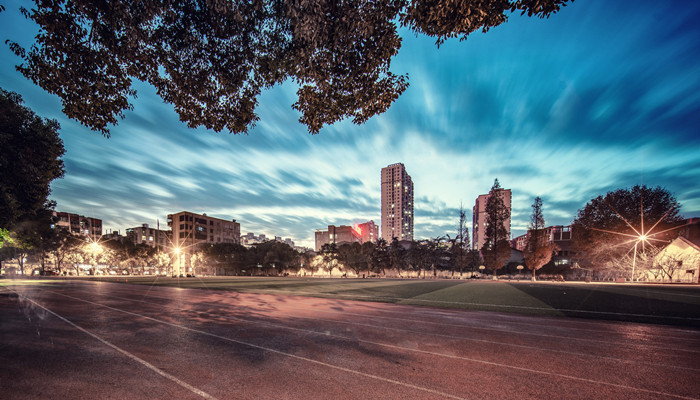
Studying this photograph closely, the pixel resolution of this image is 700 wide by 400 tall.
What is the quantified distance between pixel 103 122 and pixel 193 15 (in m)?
3.88

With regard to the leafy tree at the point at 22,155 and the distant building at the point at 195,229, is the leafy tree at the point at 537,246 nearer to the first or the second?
the leafy tree at the point at 22,155

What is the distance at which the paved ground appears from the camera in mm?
5102

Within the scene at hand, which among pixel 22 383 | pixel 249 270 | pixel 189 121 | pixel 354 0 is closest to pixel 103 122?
pixel 189 121

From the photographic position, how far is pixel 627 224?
4391 centimetres

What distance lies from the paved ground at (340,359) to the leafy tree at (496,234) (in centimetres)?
5124

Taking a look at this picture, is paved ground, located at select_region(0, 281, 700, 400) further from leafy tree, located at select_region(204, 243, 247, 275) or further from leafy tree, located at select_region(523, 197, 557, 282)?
leafy tree, located at select_region(204, 243, 247, 275)

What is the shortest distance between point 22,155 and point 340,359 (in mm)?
19563

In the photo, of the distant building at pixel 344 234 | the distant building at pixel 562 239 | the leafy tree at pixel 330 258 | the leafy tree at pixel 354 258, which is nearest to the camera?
the leafy tree at pixel 354 258

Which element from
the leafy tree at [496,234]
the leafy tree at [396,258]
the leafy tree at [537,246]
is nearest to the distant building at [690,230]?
the leafy tree at [537,246]

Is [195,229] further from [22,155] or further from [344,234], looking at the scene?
[22,155]

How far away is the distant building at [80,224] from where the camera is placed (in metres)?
98.6

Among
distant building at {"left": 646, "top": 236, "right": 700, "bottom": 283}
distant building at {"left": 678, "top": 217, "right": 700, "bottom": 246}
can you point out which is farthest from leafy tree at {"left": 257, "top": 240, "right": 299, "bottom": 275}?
distant building at {"left": 678, "top": 217, "right": 700, "bottom": 246}

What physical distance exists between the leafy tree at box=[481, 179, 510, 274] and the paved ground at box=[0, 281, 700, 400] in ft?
168

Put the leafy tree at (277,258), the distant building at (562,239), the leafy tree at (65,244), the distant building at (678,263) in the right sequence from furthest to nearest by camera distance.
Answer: the distant building at (562,239), the leafy tree at (277,258), the leafy tree at (65,244), the distant building at (678,263)
